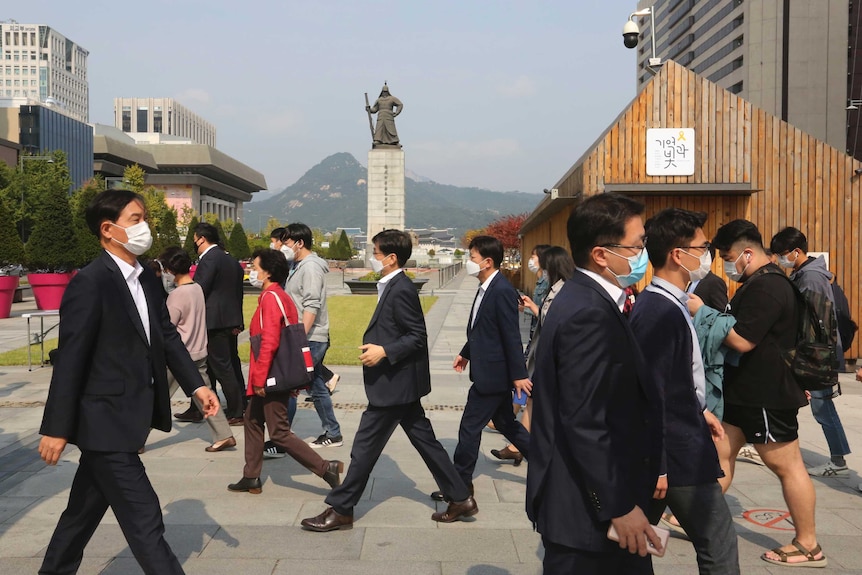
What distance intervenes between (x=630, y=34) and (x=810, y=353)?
1329 centimetres

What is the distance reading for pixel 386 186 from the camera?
5044cm

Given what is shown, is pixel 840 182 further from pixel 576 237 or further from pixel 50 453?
pixel 50 453

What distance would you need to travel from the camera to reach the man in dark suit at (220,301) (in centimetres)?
771

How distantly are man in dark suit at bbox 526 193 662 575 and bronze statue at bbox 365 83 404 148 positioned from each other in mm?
47989

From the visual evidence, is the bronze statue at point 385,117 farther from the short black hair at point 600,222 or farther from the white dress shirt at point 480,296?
the short black hair at point 600,222

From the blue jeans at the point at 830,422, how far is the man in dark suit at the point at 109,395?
487 centimetres

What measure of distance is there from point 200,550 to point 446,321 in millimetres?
16576

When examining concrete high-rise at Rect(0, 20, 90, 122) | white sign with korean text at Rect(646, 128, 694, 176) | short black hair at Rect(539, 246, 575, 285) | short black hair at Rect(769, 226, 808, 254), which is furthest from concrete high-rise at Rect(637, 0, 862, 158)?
concrete high-rise at Rect(0, 20, 90, 122)

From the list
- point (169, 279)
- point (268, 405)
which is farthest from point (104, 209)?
point (169, 279)

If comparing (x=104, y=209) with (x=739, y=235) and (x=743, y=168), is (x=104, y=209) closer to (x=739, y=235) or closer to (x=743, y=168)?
(x=739, y=235)

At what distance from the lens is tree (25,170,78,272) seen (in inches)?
923

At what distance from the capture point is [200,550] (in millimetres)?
4523

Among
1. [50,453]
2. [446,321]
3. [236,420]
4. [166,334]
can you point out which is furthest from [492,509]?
[446,321]

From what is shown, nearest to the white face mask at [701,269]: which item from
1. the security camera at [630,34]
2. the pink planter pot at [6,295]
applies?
the security camera at [630,34]
